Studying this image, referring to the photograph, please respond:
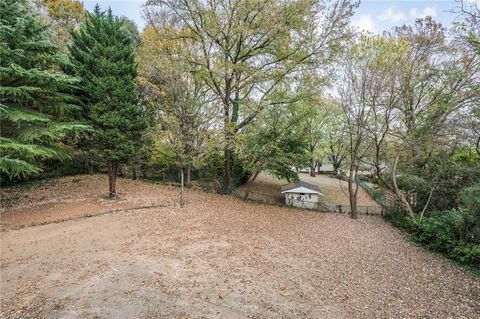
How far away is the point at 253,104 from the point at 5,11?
11.1 metres

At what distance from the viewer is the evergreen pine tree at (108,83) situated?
11797mm

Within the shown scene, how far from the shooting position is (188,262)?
7.26 meters

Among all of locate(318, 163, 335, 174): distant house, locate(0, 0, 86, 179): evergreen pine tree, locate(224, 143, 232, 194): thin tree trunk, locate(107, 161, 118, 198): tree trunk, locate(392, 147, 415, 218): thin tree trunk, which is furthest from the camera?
locate(318, 163, 335, 174): distant house

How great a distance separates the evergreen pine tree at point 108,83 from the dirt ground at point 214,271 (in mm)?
2867

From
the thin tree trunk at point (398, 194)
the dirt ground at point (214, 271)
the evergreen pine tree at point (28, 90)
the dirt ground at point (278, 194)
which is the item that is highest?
the evergreen pine tree at point (28, 90)

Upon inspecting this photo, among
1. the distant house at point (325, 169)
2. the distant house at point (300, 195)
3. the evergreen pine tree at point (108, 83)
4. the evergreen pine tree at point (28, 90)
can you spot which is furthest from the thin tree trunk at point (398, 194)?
the distant house at point (325, 169)

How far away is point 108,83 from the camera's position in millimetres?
11703

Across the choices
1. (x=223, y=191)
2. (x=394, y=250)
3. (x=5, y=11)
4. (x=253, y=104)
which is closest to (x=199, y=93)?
(x=253, y=104)

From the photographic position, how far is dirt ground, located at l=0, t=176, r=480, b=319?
536 centimetres

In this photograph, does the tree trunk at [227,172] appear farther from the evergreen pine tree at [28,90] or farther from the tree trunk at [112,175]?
the evergreen pine tree at [28,90]

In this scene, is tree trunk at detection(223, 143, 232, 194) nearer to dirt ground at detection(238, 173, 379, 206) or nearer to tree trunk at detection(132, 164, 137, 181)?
dirt ground at detection(238, 173, 379, 206)

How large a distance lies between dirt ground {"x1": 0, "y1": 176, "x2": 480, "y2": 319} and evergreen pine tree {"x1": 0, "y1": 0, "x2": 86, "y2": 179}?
2792 mm

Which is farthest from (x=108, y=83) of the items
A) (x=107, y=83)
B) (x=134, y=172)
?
(x=134, y=172)

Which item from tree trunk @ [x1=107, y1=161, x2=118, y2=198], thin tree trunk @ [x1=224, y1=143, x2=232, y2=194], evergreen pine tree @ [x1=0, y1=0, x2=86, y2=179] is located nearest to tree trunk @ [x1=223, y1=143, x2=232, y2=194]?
thin tree trunk @ [x1=224, y1=143, x2=232, y2=194]
